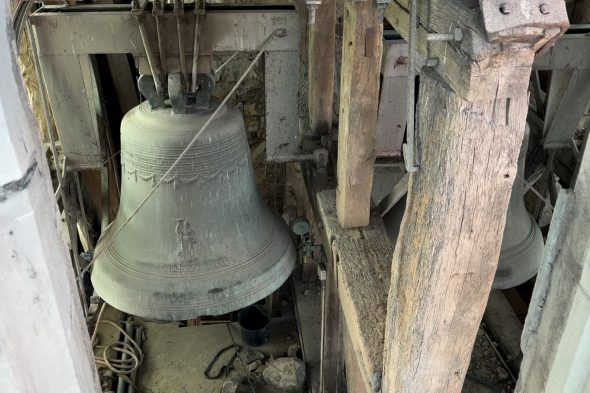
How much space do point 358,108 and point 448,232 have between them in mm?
669

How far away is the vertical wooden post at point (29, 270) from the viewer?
24.2 inches

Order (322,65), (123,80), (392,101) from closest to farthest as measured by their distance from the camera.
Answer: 1. (322,65)
2. (392,101)
3. (123,80)

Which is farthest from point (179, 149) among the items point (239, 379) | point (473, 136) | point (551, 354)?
point (239, 379)

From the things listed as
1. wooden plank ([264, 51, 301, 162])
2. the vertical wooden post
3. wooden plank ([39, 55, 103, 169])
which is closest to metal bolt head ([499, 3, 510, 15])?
the vertical wooden post

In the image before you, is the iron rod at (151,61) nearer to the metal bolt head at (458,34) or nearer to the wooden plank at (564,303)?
the metal bolt head at (458,34)

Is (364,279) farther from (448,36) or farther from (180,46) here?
(448,36)

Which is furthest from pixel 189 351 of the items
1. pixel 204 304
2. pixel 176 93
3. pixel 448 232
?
pixel 448 232

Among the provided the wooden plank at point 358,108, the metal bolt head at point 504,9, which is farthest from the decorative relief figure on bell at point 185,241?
the metal bolt head at point 504,9

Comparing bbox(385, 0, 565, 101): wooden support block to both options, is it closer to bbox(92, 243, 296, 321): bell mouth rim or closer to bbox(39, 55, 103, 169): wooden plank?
bbox(92, 243, 296, 321): bell mouth rim

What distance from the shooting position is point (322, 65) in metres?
2.18

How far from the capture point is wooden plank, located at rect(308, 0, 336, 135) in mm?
2092

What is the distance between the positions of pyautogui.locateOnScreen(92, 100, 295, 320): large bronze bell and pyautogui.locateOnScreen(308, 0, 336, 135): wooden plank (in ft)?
1.69

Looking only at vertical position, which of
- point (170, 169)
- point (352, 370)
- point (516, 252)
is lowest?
point (352, 370)

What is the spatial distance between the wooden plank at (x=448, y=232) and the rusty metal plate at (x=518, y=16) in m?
0.12
